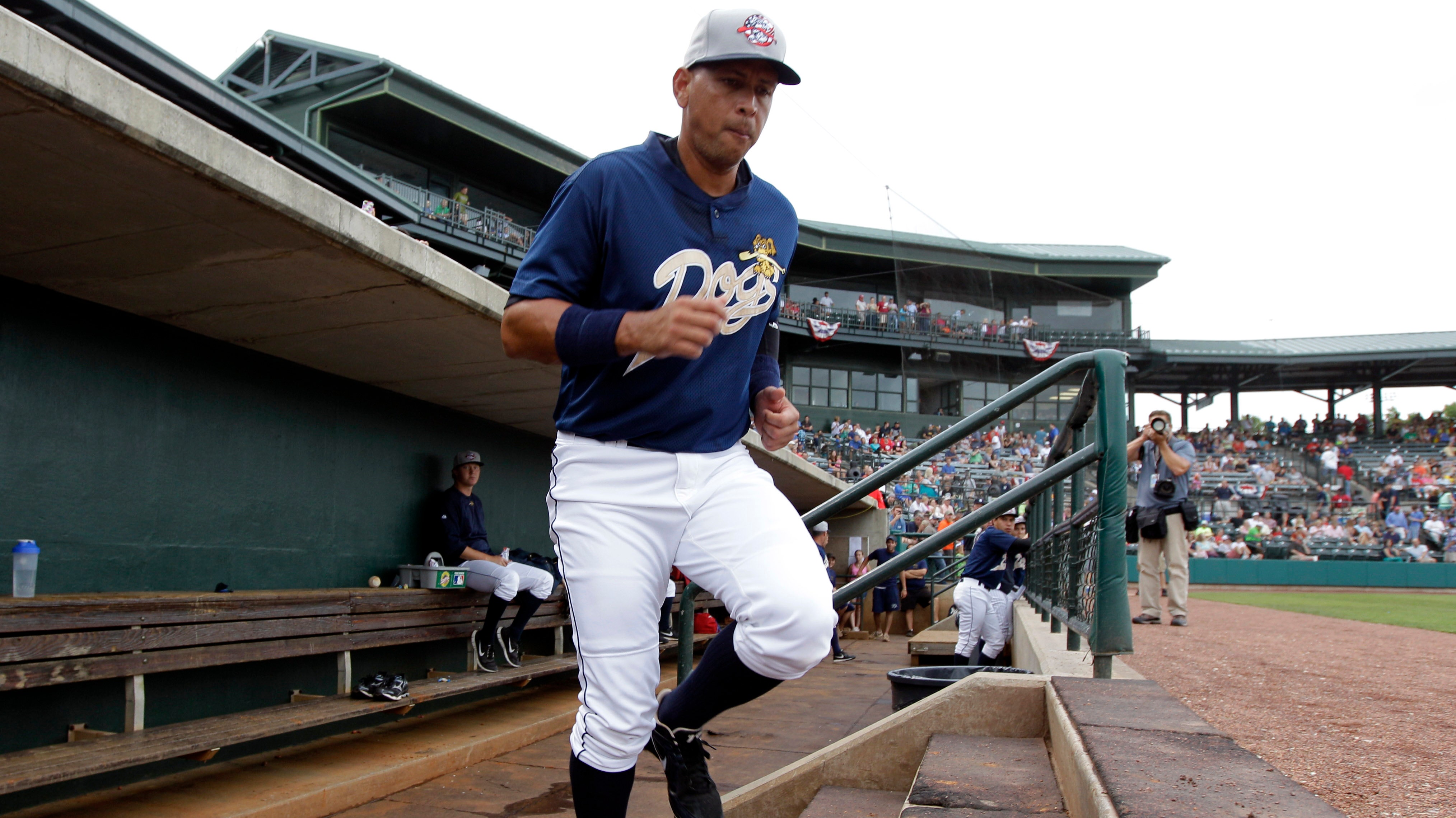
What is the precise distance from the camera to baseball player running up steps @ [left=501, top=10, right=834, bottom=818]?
1796mm

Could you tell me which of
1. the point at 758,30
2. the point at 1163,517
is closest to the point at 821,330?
the point at 1163,517

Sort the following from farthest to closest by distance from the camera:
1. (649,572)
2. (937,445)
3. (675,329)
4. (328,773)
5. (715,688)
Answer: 1. (328,773)
2. (937,445)
3. (715,688)
4. (649,572)
5. (675,329)

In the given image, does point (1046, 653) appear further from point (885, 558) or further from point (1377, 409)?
point (1377, 409)

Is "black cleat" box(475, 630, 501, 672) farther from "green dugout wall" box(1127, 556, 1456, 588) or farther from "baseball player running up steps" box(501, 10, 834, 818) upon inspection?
"green dugout wall" box(1127, 556, 1456, 588)

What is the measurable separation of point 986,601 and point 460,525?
148 inches

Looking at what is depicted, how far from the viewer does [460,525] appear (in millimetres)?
6848

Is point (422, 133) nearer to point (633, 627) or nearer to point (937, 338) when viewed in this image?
point (937, 338)

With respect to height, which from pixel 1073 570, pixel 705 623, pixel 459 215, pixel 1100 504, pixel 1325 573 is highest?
pixel 459 215

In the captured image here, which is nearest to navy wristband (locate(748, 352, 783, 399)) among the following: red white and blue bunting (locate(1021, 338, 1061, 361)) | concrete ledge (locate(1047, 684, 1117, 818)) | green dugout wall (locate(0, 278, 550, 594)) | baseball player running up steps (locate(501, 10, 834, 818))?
baseball player running up steps (locate(501, 10, 834, 818))

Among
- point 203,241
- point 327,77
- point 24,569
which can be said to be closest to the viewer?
point 203,241

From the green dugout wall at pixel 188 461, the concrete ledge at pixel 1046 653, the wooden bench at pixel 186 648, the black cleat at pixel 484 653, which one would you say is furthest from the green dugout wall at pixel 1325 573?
the wooden bench at pixel 186 648

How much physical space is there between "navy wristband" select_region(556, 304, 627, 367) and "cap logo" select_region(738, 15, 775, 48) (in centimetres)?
59

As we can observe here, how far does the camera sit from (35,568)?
4340 mm

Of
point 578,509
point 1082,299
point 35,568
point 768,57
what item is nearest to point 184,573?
point 35,568
